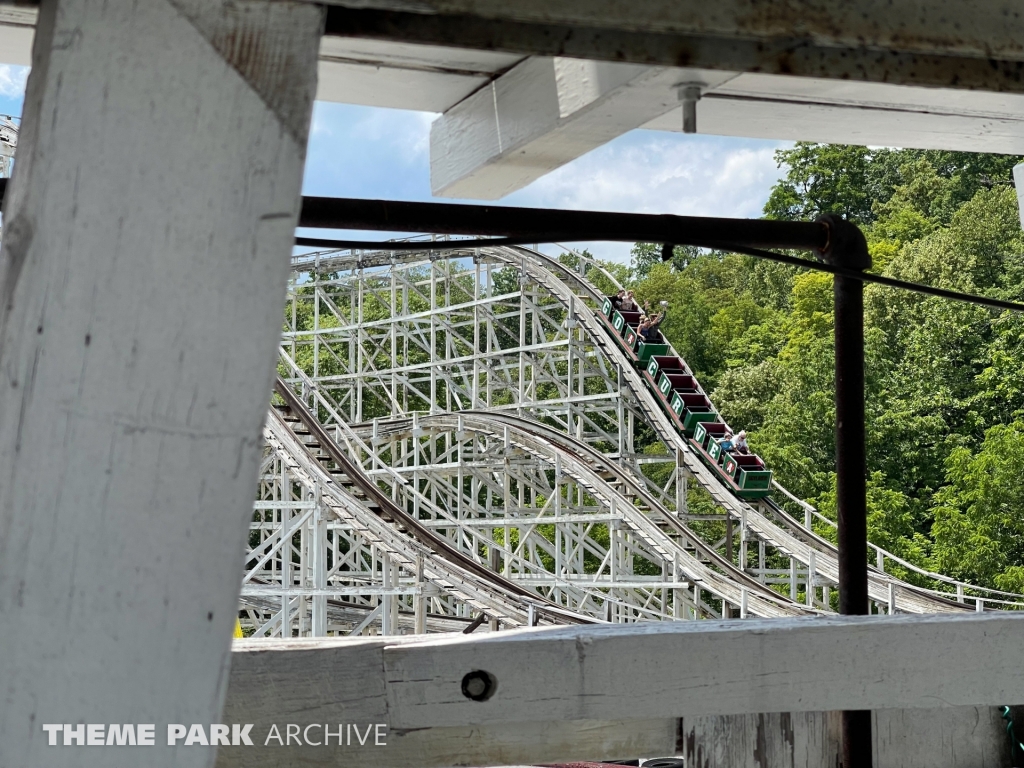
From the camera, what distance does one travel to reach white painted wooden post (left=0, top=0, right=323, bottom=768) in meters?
0.75

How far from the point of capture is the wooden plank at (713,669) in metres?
1.23

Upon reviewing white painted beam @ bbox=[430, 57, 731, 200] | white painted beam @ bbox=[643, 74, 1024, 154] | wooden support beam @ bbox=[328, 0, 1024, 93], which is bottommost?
wooden support beam @ bbox=[328, 0, 1024, 93]

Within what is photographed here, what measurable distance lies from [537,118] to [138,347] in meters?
0.69

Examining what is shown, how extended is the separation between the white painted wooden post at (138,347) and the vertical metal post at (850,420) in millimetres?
887

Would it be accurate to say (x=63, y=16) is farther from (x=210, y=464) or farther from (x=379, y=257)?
(x=379, y=257)

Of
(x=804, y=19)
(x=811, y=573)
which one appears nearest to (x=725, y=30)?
(x=804, y=19)

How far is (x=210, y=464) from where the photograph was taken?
31.3 inches

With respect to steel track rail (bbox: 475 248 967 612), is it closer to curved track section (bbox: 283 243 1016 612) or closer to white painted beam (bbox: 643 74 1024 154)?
curved track section (bbox: 283 243 1016 612)

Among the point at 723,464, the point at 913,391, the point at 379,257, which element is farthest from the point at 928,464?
the point at 379,257

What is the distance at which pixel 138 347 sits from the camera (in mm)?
781

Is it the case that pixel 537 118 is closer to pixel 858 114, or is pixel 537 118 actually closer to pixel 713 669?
pixel 858 114

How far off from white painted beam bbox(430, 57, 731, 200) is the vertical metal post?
0.37 meters

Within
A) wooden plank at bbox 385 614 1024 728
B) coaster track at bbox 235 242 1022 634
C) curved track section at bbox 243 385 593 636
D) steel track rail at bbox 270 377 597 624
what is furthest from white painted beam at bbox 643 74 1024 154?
steel track rail at bbox 270 377 597 624

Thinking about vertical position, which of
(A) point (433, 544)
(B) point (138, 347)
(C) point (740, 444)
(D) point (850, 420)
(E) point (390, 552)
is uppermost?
(C) point (740, 444)
